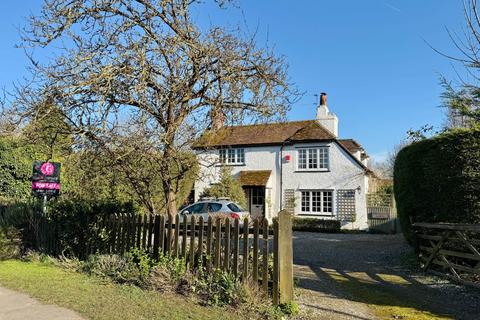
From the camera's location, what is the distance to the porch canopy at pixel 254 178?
27016 millimetres

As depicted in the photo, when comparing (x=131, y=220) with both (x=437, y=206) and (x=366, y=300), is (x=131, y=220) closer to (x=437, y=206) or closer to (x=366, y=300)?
(x=366, y=300)

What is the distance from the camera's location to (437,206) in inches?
388

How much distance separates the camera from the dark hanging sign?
10.8m

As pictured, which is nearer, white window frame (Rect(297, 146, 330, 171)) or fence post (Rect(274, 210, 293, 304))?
fence post (Rect(274, 210, 293, 304))

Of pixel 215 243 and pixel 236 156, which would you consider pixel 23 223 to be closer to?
pixel 215 243

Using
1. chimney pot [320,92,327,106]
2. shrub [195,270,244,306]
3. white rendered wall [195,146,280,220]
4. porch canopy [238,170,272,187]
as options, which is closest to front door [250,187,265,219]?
white rendered wall [195,146,280,220]

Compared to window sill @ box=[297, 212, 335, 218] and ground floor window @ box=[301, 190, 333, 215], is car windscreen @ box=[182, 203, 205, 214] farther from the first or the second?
ground floor window @ box=[301, 190, 333, 215]

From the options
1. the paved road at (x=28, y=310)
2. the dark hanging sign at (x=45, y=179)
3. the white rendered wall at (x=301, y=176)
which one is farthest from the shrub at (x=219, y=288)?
the white rendered wall at (x=301, y=176)

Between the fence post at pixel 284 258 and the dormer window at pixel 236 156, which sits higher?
the dormer window at pixel 236 156

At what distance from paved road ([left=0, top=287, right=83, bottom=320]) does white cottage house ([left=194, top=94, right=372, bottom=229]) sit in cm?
1806

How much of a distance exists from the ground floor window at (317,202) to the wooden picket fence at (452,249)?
15.7 meters

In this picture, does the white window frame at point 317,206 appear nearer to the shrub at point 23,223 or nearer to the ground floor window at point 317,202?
the ground floor window at point 317,202

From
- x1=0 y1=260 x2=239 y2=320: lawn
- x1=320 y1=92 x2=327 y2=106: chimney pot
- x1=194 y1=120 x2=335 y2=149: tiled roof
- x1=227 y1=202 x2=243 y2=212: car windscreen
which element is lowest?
x1=0 y1=260 x2=239 y2=320: lawn

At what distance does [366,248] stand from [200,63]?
9724 mm
